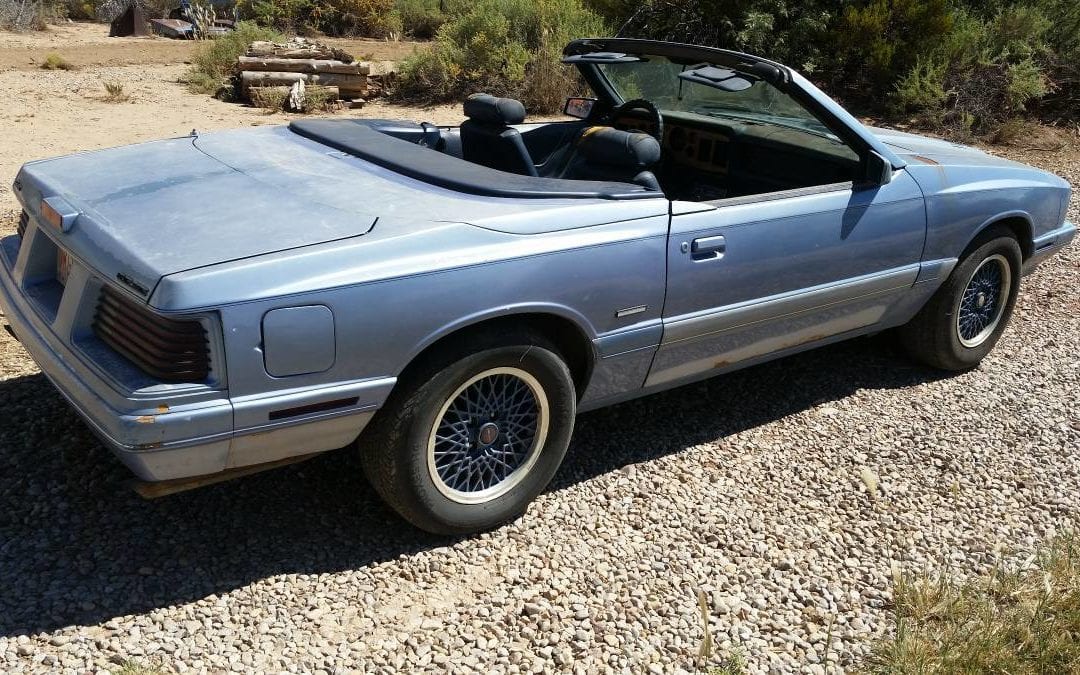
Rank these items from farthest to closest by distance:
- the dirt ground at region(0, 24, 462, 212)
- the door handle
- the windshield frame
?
the dirt ground at region(0, 24, 462, 212) < the windshield frame < the door handle

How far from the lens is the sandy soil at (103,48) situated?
14938 mm

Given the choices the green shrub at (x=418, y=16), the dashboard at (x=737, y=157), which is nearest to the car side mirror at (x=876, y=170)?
the dashboard at (x=737, y=157)

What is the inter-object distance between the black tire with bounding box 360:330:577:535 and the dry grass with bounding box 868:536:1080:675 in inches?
51.0

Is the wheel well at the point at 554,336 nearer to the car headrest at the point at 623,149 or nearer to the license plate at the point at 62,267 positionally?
the car headrest at the point at 623,149

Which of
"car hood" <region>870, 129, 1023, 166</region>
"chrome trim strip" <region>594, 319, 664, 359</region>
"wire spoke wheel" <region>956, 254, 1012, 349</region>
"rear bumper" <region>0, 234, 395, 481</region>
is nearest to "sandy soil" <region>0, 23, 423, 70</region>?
"car hood" <region>870, 129, 1023, 166</region>

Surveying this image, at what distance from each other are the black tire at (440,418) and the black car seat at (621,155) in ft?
2.95

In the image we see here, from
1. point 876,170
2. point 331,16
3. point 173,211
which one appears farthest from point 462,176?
point 331,16

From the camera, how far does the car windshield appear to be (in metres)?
4.72

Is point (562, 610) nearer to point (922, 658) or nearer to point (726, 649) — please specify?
point (726, 649)

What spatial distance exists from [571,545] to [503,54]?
31.6ft

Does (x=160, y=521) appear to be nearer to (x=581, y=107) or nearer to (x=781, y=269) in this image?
(x=781, y=269)

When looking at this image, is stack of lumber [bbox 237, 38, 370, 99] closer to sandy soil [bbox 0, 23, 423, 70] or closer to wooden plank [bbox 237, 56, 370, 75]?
wooden plank [bbox 237, 56, 370, 75]

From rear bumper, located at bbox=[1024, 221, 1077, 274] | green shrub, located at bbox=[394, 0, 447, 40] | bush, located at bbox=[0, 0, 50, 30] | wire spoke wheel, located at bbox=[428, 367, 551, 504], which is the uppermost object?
rear bumper, located at bbox=[1024, 221, 1077, 274]

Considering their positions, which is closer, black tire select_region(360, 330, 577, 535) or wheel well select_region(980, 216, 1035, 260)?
black tire select_region(360, 330, 577, 535)
